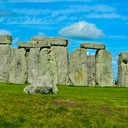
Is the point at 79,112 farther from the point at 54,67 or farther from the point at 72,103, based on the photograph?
the point at 54,67

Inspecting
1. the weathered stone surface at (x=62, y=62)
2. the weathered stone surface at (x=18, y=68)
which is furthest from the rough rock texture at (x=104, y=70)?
the weathered stone surface at (x=18, y=68)

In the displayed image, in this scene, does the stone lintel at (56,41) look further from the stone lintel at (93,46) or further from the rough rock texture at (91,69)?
the rough rock texture at (91,69)

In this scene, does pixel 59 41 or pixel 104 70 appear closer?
pixel 59 41

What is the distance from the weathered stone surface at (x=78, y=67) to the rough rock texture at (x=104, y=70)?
1139 mm

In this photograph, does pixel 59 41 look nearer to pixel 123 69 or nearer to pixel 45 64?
pixel 123 69

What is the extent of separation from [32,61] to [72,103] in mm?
22612

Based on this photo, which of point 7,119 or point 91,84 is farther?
point 91,84

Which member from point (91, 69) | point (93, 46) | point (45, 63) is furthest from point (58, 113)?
point (91, 69)

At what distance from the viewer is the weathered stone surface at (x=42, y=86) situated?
→ 1112 inches

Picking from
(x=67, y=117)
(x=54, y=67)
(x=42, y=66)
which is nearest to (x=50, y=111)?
(x=67, y=117)

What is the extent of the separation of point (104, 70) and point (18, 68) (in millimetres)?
7446

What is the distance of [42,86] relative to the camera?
28188mm

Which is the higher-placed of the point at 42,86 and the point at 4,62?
the point at 4,62

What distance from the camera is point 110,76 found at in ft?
151
